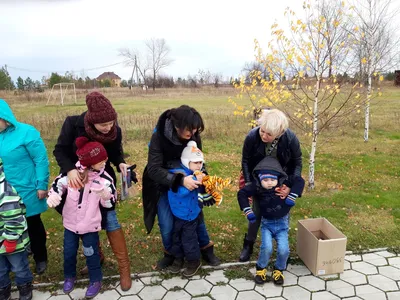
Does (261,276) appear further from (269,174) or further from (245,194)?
(269,174)

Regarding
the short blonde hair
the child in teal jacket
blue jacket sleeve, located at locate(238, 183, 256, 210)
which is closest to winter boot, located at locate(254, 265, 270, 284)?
blue jacket sleeve, located at locate(238, 183, 256, 210)

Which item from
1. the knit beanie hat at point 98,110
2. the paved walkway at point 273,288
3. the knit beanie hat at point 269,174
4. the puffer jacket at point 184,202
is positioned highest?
the knit beanie hat at point 98,110

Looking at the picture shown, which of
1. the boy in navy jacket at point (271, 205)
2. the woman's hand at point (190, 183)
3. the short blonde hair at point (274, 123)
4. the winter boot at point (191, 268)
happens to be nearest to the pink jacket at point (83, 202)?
the woman's hand at point (190, 183)

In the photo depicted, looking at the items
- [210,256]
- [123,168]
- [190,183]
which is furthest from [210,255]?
[123,168]

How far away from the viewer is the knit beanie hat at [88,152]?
256 cm

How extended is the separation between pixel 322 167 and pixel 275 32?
3574 millimetres

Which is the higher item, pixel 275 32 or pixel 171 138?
pixel 275 32

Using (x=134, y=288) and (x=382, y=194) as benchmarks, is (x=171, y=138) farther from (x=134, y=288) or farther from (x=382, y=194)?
(x=382, y=194)

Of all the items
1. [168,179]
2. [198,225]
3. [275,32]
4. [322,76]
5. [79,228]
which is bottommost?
[198,225]

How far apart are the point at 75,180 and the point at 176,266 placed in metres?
1.45

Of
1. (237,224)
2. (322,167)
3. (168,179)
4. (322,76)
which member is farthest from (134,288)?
(322,167)

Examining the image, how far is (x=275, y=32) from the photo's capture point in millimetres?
5113

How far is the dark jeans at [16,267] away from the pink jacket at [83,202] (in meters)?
0.52

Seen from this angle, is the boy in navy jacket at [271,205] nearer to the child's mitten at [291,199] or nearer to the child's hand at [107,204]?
the child's mitten at [291,199]
